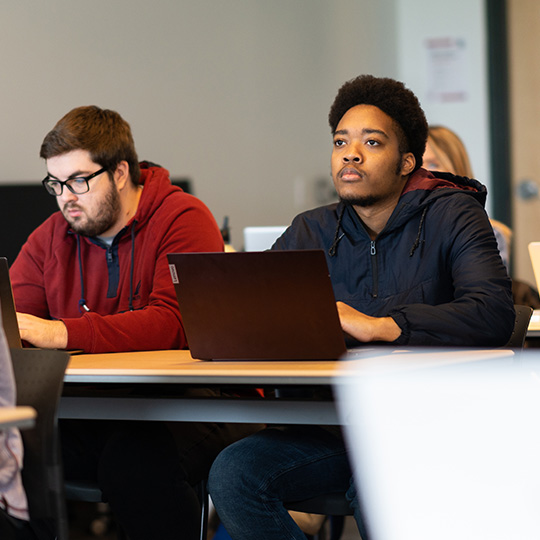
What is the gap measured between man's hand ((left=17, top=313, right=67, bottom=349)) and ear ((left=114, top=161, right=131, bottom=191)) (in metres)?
0.55

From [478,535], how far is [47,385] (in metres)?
0.79

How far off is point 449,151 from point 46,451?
246cm

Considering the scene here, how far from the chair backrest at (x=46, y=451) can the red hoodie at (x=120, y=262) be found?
30.3 inches

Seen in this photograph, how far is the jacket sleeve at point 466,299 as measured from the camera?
1690 millimetres

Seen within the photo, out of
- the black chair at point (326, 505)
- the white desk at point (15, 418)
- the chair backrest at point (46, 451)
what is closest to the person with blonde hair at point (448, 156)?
the black chair at point (326, 505)

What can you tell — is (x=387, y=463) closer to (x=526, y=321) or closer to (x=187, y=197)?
(x=526, y=321)

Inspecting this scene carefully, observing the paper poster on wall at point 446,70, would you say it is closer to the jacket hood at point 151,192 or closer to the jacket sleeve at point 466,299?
the jacket hood at point 151,192

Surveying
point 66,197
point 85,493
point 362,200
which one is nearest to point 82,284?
point 66,197

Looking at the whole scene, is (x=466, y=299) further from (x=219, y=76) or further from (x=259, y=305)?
(x=219, y=76)

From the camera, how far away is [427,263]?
1.91m

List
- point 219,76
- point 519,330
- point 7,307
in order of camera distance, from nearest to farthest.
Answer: point 7,307, point 519,330, point 219,76

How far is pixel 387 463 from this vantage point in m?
1.56

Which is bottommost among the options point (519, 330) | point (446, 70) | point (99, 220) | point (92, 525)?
point (92, 525)

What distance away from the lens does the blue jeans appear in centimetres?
167
